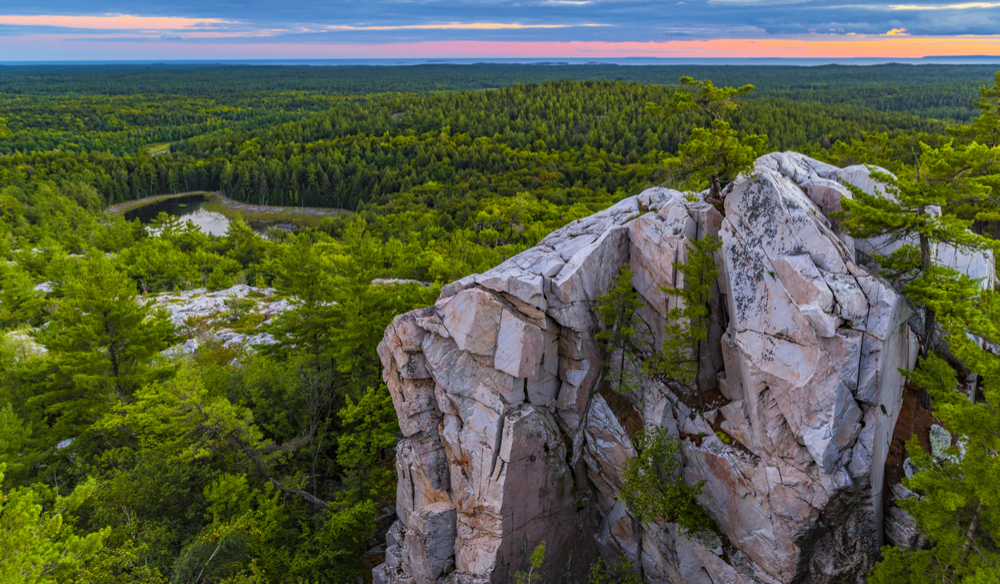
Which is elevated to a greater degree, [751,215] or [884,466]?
[751,215]

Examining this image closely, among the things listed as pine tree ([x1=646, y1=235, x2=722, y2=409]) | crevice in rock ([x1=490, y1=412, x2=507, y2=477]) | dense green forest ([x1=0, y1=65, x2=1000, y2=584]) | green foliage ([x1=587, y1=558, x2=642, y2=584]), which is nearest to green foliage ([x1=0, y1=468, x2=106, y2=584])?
dense green forest ([x1=0, y1=65, x2=1000, y2=584])

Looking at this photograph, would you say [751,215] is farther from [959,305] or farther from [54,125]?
[54,125]

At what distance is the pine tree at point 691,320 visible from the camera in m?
16.0

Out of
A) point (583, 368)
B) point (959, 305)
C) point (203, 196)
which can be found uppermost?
point (959, 305)

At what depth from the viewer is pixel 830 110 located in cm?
12950

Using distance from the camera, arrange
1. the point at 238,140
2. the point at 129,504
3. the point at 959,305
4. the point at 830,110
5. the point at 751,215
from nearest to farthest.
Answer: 1. the point at 959,305
2. the point at 751,215
3. the point at 129,504
4. the point at 830,110
5. the point at 238,140

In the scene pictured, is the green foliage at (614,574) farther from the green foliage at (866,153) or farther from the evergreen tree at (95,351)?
the green foliage at (866,153)

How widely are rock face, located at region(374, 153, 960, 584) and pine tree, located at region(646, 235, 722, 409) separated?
1.66 feet

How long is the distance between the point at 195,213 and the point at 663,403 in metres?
135

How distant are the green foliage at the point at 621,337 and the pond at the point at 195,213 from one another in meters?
100

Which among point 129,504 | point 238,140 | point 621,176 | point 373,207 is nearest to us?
point 129,504

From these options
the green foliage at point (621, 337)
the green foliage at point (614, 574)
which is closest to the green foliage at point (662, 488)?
the green foliage at point (621, 337)

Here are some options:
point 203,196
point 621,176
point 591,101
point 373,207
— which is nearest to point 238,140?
point 203,196

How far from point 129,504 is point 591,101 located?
463ft
